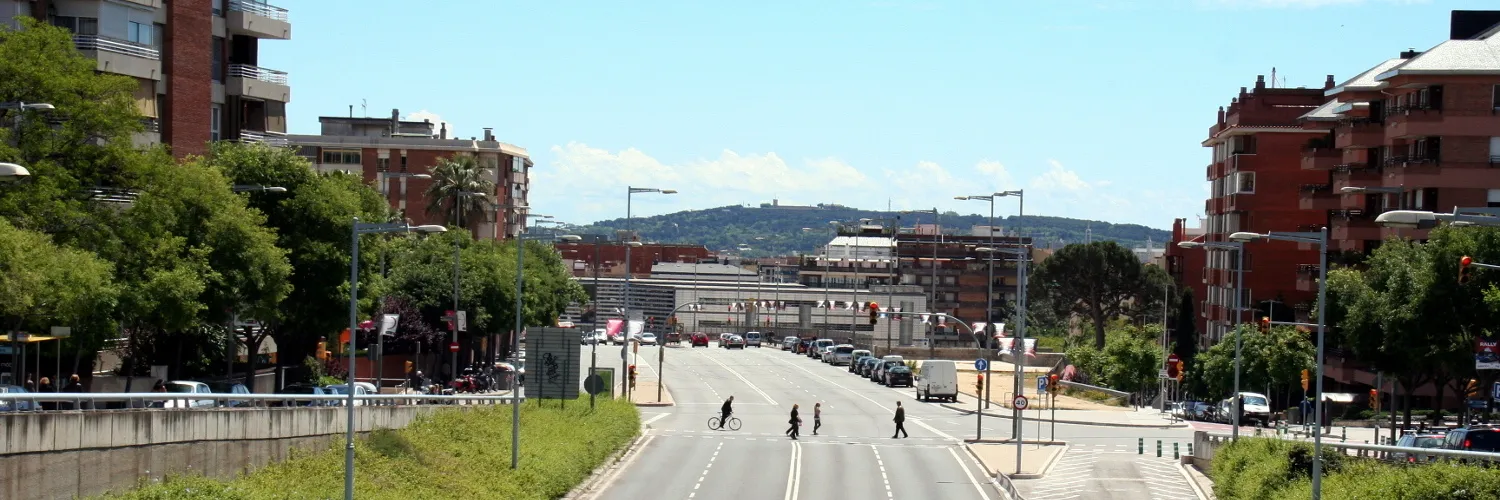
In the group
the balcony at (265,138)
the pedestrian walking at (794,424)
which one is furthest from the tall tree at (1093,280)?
the balcony at (265,138)

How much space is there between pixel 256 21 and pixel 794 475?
30.9m

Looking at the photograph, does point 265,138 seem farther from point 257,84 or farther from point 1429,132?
point 1429,132

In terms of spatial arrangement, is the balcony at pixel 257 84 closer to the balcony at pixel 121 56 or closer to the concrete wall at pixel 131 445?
the balcony at pixel 121 56

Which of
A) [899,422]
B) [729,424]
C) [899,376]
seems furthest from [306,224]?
[899,376]

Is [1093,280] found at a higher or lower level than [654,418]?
higher

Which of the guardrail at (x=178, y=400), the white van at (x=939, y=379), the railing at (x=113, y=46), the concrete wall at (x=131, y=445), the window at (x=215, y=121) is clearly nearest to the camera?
the concrete wall at (x=131, y=445)

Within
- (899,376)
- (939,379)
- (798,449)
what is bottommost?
(899,376)

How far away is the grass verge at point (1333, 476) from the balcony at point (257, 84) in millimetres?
39652

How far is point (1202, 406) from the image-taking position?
252ft

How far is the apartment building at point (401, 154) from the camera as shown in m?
123

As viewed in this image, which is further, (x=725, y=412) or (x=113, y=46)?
(x=725, y=412)

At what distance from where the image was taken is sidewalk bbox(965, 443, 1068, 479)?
49562 millimetres

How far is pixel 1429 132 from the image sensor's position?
69.6m

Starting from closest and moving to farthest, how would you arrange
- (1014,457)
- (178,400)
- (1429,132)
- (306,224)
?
(178,400) < (1014,457) < (306,224) < (1429,132)
